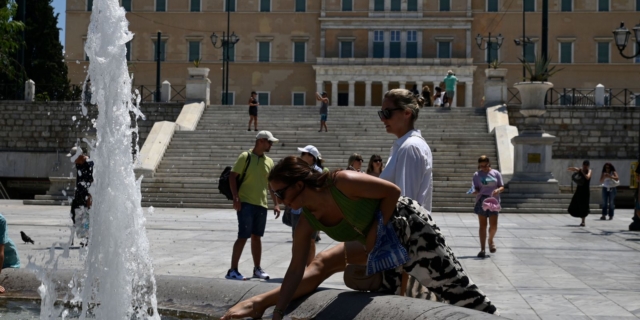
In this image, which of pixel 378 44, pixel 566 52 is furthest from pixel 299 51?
pixel 566 52

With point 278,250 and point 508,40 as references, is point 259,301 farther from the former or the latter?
point 508,40

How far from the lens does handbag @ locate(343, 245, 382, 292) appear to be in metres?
5.71

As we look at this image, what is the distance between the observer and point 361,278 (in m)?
5.72

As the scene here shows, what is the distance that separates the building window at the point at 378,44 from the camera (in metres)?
64.1

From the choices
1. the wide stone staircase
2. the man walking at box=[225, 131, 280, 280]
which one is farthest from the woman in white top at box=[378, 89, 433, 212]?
the wide stone staircase

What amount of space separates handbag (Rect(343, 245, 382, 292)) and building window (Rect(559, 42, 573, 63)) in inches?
2325

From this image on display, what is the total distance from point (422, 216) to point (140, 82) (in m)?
60.9

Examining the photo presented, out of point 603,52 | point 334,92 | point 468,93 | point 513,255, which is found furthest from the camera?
point 334,92

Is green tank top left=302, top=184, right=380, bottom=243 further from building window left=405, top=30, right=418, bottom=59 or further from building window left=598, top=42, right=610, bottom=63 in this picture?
building window left=598, top=42, right=610, bottom=63

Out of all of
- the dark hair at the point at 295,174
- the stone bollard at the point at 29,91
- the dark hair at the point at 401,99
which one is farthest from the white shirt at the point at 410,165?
the stone bollard at the point at 29,91

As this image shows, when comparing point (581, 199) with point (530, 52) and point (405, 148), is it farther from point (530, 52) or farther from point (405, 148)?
point (530, 52)

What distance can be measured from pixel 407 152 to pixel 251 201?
3.71 metres

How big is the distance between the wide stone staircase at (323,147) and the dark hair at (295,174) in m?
18.8

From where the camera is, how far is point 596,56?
6197cm
